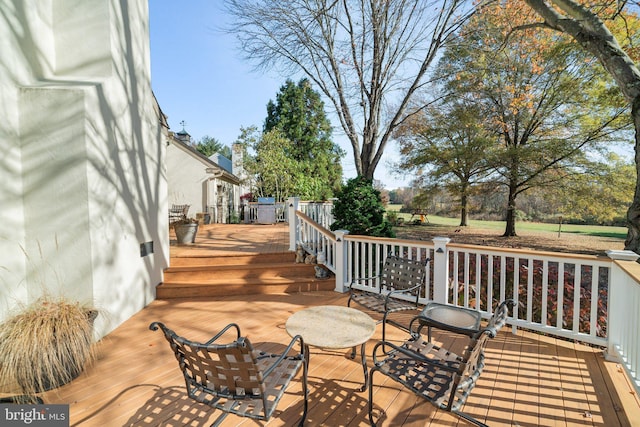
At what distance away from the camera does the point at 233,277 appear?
548 cm

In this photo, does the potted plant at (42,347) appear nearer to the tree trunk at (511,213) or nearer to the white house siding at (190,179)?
the white house siding at (190,179)

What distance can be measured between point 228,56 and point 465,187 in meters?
10.8

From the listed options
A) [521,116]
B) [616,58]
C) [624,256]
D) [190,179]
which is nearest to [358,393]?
[624,256]

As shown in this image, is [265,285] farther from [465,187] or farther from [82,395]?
[465,187]

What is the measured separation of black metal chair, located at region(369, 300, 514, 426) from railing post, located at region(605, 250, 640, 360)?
1688 mm

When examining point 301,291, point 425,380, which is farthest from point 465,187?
point 425,380

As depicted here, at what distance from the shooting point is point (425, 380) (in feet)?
6.23

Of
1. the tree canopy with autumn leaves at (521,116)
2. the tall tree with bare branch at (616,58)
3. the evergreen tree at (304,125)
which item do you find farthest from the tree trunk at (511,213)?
the evergreen tree at (304,125)

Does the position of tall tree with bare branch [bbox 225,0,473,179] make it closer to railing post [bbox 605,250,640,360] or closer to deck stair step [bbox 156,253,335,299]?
deck stair step [bbox 156,253,335,299]

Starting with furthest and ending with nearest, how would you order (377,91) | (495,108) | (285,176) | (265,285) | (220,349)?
(285,176) → (495,108) → (377,91) → (265,285) → (220,349)

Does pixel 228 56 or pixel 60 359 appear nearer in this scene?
pixel 60 359

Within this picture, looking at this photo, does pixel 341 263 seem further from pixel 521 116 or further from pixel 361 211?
pixel 521 116

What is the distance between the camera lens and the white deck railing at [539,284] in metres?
2.65

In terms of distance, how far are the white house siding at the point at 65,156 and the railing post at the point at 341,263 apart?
3.33 metres
